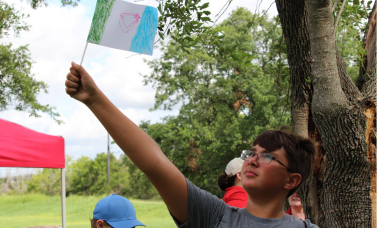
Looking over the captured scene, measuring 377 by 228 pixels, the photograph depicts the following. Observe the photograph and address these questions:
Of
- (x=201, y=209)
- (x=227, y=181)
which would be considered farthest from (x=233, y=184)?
(x=201, y=209)

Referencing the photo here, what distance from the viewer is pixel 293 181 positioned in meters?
1.32

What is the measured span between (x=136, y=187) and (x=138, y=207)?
71.0 feet

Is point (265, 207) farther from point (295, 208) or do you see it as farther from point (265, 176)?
point (295, 208)

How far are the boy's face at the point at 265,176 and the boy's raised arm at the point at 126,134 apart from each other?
1.03 ft

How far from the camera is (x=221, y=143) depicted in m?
14.9

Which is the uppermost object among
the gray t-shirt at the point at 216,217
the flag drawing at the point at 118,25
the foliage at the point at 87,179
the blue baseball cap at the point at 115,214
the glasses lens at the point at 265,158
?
the flag drawing at the point at 118,25

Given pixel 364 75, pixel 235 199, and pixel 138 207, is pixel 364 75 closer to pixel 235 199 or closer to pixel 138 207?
pixel 235 199

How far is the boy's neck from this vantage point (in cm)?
122

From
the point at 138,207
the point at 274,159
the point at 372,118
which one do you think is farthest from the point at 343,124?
the point at 138,207

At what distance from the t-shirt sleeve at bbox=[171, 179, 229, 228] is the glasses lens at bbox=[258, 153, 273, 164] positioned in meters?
0.24

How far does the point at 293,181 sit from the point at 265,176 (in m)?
0.15

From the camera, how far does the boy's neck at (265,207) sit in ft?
4.00

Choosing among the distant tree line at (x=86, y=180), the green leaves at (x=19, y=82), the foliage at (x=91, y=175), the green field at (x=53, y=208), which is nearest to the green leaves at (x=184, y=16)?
the green leaves at (x=19, y=82)

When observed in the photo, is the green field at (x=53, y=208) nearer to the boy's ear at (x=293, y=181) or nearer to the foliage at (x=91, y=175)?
the boy's ear at (x=293, y=181)
